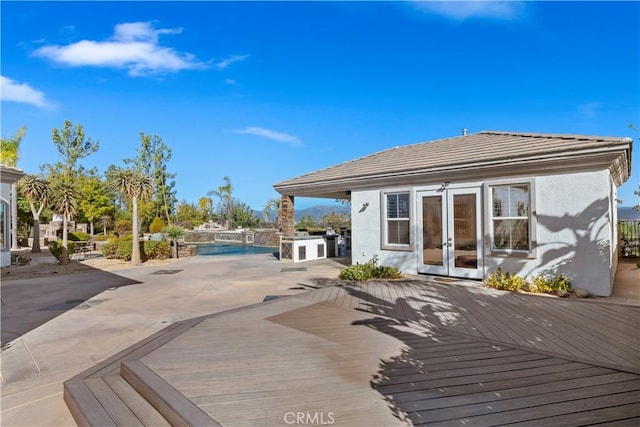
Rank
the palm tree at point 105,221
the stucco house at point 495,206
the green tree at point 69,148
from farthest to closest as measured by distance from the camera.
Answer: the green tree at point 69,148
the palm tree at point 105,221
the stucco house at point 495,206

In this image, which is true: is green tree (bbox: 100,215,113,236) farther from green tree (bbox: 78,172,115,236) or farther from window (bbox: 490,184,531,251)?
window (bbox: 490,184,531,251)

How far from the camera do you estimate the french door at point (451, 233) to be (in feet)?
25.7

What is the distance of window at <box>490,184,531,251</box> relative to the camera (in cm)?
715

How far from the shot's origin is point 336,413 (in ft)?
7.86

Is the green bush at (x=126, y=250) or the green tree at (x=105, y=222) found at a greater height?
the green tree at (x=105, y=222)

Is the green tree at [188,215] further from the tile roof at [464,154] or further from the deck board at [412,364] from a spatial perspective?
the deck board at [412,364]

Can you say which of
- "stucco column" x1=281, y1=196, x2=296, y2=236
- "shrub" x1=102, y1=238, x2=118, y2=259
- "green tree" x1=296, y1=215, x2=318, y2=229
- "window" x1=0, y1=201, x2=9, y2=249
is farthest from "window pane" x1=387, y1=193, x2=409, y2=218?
"green tree" x1=296, y1=215, x2=318, y2=229

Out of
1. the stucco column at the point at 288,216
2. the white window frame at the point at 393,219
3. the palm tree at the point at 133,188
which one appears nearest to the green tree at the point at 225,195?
the palm tree at the point at 133,188

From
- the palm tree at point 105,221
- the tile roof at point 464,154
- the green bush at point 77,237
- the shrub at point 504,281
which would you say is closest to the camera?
the tile roof at point 464,154

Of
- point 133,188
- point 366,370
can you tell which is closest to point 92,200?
point 133,188

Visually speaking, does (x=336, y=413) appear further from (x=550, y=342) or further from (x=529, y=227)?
(x=529, y=227)

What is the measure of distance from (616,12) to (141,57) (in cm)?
1619

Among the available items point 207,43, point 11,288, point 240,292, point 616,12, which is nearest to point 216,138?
point 207,43

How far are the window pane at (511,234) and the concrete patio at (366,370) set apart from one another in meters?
1.96
